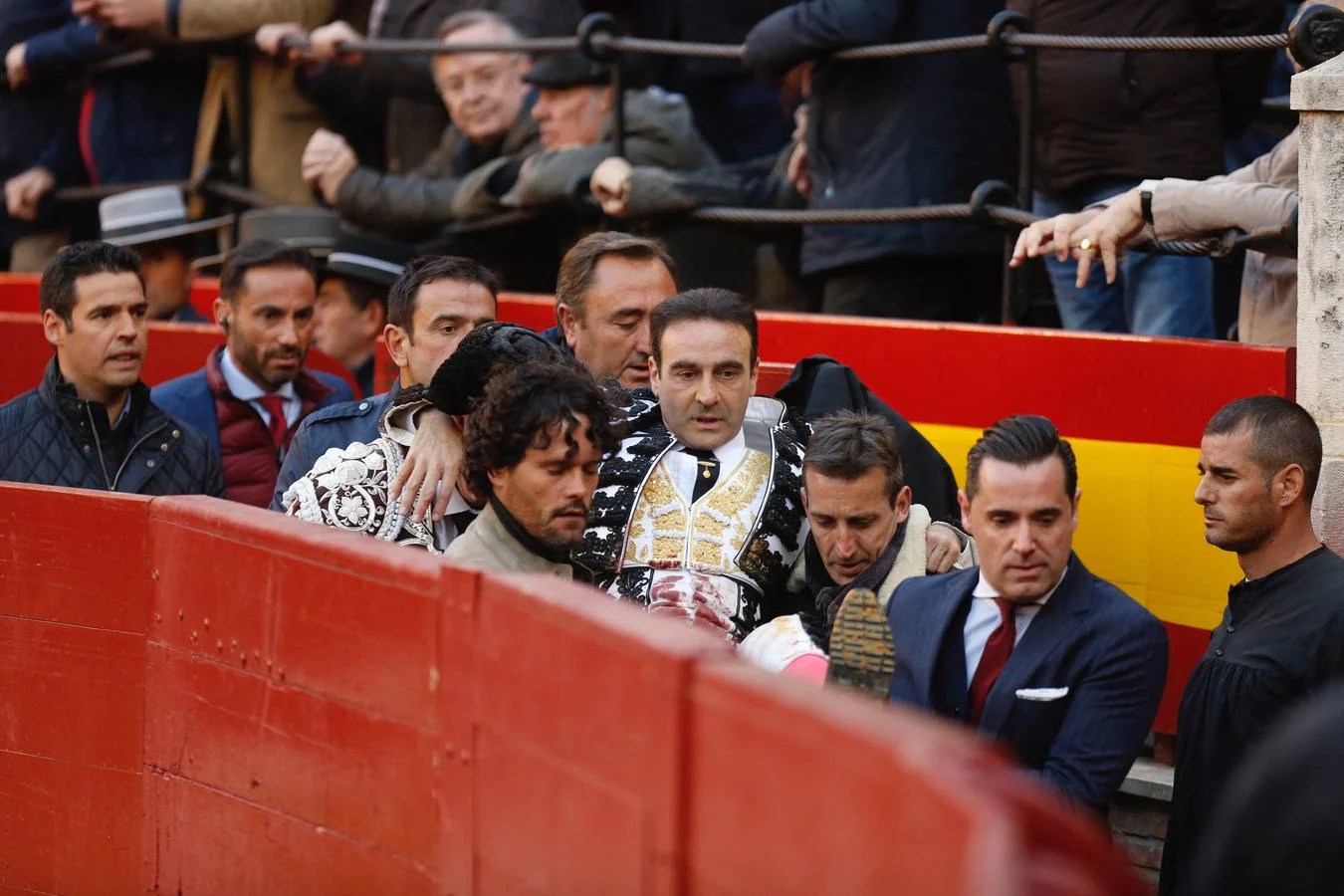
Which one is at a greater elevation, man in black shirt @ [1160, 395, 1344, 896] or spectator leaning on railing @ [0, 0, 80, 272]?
spectator leaning on railing @ [0, 0, 80, 272]

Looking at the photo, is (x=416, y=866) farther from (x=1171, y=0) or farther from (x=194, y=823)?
(x=1171, y=0)

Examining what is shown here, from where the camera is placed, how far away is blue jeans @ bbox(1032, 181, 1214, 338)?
5.87 meters

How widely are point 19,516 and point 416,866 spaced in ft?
5.66

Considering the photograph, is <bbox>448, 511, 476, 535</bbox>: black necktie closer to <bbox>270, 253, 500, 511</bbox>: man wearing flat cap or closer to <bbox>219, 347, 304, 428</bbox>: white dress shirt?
<bbox>270, 253, 500, 511</bbox>: man wearing flat cap

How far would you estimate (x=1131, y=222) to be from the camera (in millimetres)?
5227

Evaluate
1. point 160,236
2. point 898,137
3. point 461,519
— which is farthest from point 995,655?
point 160,236

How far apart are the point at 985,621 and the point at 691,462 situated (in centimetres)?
95

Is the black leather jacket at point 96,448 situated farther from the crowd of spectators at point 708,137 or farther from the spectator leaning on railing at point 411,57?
the spectator leaning on railing at point 411,57

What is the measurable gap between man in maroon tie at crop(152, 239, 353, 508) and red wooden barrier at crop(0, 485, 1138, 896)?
138cm

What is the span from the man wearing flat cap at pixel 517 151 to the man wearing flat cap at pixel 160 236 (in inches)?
34.4

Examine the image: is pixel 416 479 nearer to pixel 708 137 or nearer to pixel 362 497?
pixel 362 497

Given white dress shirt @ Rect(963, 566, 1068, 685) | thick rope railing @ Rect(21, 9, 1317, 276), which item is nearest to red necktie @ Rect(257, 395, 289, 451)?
thick rope railing @ Rect(21, 9, 1317, 276)

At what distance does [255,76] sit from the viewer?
30.1 feet

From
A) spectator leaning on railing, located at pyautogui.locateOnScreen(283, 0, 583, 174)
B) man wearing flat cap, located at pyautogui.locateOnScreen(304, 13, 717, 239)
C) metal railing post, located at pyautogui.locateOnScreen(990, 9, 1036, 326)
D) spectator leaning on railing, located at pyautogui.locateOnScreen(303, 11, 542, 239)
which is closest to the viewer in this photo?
metal railing post, located at pyautogui.locateOnScreen(990, 9, 1036, 326)
